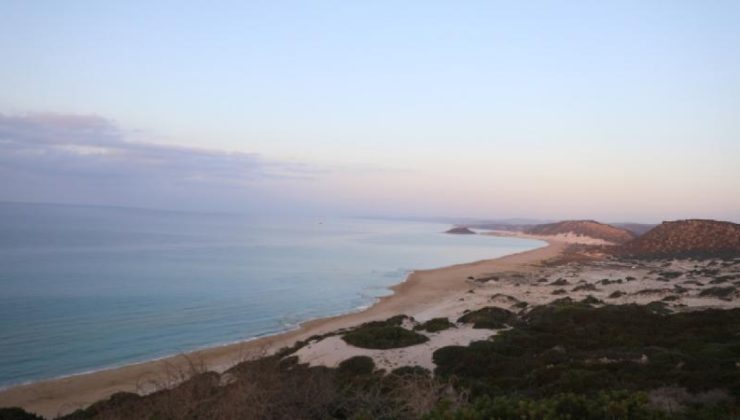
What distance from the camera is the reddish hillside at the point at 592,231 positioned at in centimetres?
11375

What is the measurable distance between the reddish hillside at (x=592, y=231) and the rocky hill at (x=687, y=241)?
111ft

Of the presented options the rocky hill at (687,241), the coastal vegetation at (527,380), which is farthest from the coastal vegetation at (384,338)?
the rocky hill at (687,241)

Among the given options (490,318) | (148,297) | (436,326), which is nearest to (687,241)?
(490,318)

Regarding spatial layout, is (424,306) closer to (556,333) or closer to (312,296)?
(312,296)

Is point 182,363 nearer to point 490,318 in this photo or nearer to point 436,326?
point 436,326

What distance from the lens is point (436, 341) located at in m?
18.8

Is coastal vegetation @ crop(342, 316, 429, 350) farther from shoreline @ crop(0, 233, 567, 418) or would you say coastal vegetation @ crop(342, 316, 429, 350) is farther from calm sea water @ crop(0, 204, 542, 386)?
calm sea water @ crop(0, 204, 542, 386)

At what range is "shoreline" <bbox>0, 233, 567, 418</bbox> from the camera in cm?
1720

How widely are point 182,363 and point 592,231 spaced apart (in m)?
120

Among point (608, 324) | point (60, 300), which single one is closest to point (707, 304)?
point (608, 324)

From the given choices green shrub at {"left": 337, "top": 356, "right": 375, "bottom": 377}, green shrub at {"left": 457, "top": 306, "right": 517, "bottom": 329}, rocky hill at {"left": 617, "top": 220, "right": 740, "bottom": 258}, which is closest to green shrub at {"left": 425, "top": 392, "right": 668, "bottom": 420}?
green shrub at {"left": 337, "top": 356, "right": 375, "bottom": 377}

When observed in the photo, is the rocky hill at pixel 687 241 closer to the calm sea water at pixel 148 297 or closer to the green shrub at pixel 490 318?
the calm sea water at pixel 148 297

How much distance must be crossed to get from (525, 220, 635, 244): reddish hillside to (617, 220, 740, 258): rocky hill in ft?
111

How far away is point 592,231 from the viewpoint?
416 feet
